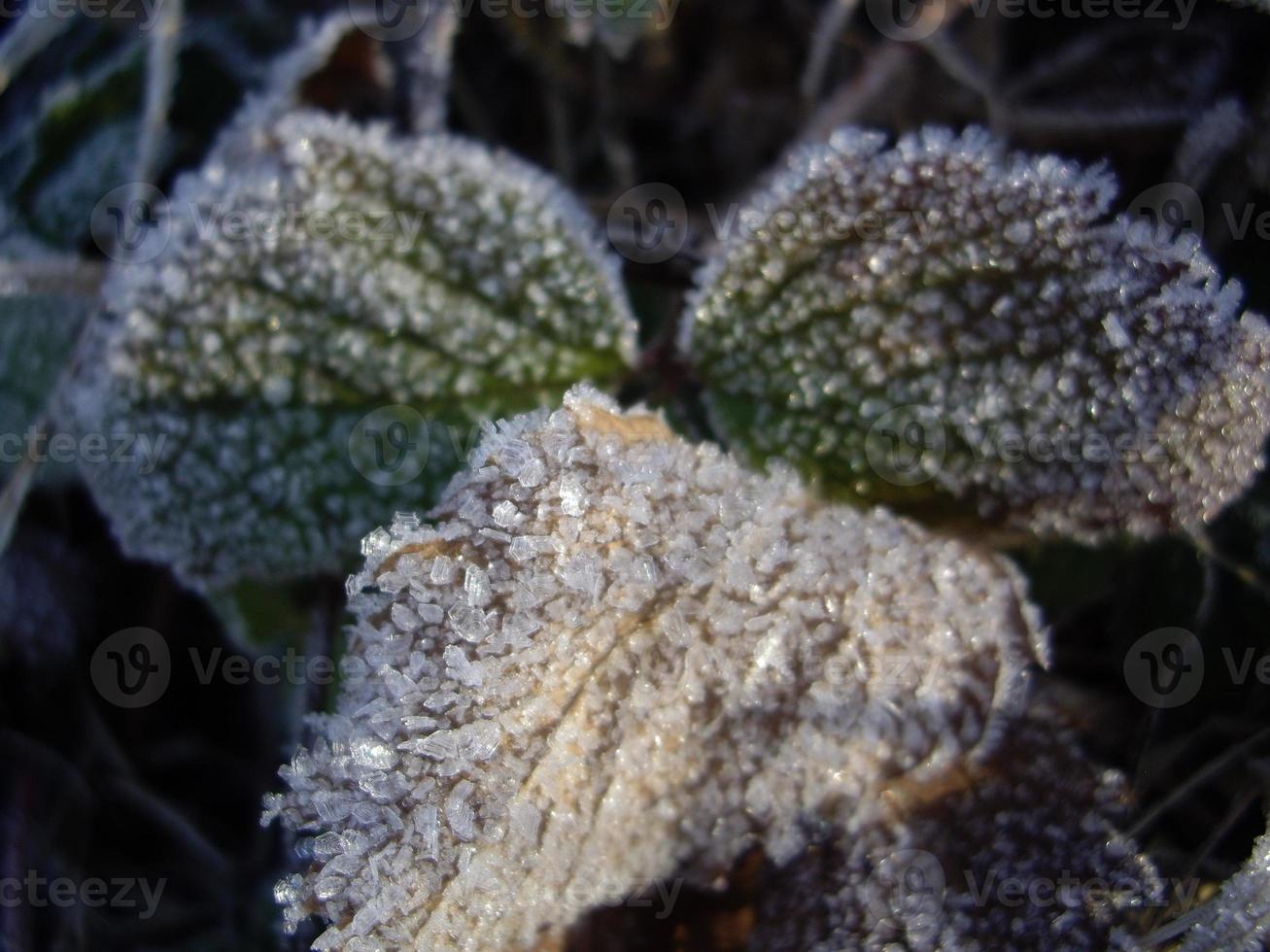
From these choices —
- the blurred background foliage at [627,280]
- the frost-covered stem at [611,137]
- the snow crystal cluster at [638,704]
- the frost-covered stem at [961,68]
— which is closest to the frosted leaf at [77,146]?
the blurred background foliage at [627,280]

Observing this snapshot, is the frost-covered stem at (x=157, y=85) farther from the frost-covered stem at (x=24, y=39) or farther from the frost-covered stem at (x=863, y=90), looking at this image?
the frost-covered stem at (x=863, y=90)

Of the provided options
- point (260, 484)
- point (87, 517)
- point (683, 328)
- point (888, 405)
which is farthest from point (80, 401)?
point (888, 405)

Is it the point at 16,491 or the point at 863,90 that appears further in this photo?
the point at 863,90

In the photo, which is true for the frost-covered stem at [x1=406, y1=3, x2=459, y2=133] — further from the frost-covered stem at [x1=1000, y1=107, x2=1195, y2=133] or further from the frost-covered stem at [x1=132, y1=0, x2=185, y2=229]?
the frost-covered stem at [x1=1000, y1=107, x2=1195, y2=133]

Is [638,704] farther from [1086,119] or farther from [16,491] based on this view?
[1086,119]

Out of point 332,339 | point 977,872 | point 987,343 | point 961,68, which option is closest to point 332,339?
point 332,339
